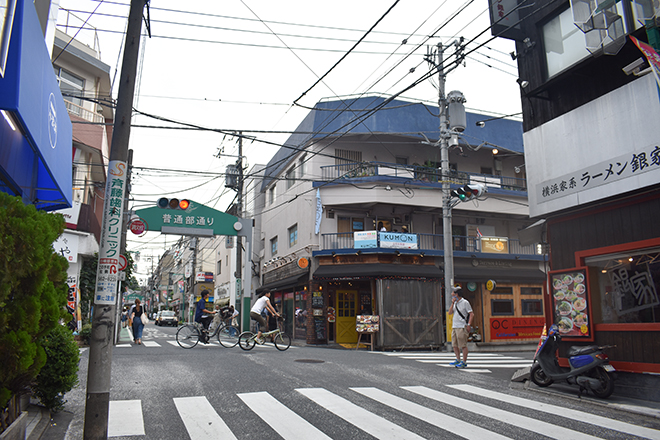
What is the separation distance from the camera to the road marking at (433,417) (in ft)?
17.5

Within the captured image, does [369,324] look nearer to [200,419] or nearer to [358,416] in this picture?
[358,416]

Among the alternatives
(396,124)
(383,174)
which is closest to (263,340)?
(383,174)

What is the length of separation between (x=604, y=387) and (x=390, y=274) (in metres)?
12.5

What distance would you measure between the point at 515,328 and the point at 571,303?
14.4 m

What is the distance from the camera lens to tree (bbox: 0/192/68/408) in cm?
372

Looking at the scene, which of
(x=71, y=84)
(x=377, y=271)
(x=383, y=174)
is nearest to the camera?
(x=377, y=271)

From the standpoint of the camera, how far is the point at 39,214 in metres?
4.23

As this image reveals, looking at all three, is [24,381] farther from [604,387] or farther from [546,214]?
[546,214]

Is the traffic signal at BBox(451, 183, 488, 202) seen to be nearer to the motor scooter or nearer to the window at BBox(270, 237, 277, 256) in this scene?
the motor scooter

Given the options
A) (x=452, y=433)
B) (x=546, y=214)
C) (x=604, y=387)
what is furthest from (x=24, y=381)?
(x=546, y=214)

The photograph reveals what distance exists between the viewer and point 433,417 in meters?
6.05

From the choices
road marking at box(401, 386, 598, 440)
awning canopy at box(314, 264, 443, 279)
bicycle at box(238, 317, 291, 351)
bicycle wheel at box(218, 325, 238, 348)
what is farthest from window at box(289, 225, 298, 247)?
road marking at box(401, 386, 598, 440)

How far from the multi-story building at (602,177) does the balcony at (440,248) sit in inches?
437

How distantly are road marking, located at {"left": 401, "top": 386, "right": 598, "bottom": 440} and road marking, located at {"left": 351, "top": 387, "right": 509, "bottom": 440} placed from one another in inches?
21.9
